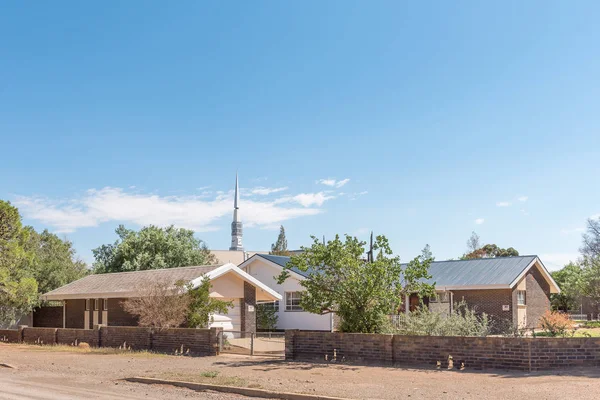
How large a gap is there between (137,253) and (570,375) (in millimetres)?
36716

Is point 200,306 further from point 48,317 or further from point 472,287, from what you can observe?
point 48,317

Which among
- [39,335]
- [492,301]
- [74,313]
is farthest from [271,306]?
[39,335]

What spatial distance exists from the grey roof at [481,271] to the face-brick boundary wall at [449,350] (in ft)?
63.1

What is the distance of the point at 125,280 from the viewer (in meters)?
34.0

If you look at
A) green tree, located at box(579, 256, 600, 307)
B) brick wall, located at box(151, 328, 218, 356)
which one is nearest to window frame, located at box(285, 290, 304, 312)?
brick wall, located at box(151, 328, 218, 356)

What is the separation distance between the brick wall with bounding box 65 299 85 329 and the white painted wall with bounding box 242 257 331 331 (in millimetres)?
10020

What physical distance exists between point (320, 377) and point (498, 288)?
75.6 ft

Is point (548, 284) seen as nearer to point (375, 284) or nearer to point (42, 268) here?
point (375, 284)

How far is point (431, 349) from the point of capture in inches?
681

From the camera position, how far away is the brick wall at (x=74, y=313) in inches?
1393

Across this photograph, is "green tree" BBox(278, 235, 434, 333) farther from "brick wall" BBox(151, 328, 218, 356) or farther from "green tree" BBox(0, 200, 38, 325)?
Result: "green tree" BBox(0, 200, 38, 325)

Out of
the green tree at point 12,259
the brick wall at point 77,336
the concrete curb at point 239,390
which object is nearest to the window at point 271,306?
the brick wall at point 77,336

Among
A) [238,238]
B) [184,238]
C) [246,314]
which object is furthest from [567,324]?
[238,238]

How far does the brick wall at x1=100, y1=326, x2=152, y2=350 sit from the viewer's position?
24.8m
